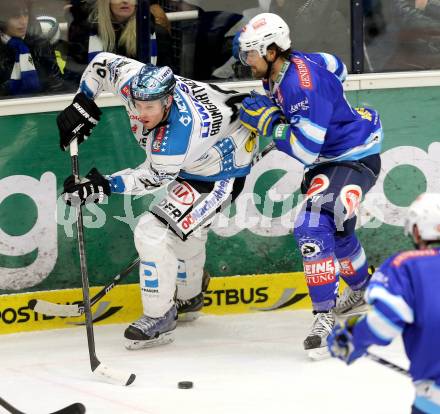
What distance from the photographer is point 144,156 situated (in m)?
5.05

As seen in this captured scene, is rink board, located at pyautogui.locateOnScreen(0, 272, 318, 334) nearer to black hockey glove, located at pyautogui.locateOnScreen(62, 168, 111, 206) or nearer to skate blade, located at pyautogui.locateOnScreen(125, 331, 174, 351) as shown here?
skate blade, located at pyautogui.locateOnScreen(125, 331, 174, 351)

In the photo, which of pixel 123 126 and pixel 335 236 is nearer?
pixel 335 236

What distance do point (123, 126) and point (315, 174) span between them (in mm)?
1022

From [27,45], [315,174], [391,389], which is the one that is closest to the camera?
[391,389]

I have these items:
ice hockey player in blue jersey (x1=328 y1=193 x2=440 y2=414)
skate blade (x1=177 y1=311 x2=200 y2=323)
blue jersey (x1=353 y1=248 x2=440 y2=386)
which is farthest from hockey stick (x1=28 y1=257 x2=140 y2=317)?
blue jersey (x1=353 y1=248 x2=440 y2=386)

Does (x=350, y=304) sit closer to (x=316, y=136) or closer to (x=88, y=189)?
(x=316, y=136)

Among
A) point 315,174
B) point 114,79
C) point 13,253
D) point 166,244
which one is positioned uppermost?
point 114,79

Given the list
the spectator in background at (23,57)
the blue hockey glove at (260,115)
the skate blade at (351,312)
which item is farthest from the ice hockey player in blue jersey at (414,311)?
the spectator in background at (23,57)

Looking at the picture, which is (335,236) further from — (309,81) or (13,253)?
(13,253)

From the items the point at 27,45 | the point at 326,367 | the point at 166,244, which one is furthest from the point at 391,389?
the point at 27,45

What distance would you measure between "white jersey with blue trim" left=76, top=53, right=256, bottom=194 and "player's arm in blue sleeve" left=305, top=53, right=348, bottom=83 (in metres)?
0.38

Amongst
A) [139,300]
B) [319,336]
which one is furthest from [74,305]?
[319,336]

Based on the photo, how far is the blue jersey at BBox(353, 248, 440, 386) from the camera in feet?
8.96

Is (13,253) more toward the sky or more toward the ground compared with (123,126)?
more toward the ground
